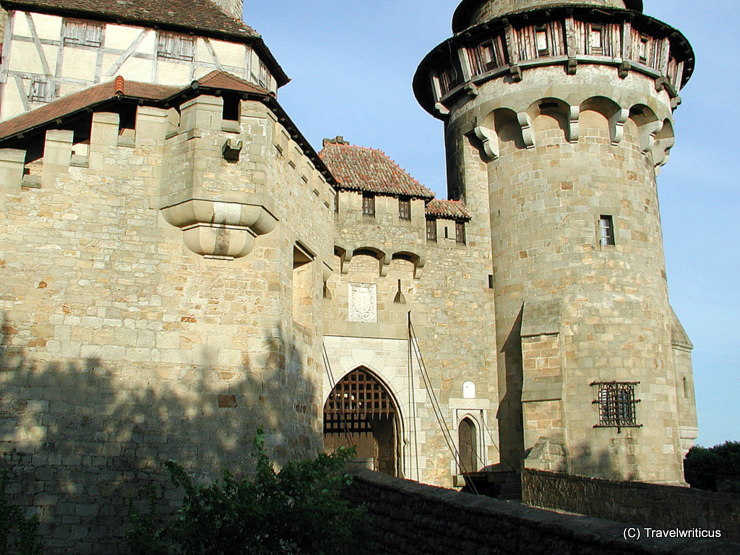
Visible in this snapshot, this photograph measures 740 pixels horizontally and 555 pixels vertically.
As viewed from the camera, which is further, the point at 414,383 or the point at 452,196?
the point at 452,196

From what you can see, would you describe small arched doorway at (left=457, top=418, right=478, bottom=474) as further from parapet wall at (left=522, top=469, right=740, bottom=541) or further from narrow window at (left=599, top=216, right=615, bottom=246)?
narrow window at (left=599, top=216, right=615, bottom=246)

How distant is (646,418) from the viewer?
54.3ft

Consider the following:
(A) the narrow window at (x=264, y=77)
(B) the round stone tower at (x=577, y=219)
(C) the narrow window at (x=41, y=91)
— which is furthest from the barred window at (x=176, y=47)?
(B) the round stone tower at (x=577, y=219)

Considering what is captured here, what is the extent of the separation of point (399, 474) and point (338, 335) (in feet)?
12.0

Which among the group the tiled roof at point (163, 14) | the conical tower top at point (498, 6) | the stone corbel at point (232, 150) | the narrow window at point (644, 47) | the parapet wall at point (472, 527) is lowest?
the parapet wall at point (472, 527)

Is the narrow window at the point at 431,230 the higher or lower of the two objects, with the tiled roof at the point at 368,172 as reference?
lower

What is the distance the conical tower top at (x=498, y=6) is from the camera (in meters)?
19.2

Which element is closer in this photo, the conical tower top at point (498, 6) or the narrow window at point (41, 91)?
the narrow window at point (41, 91)

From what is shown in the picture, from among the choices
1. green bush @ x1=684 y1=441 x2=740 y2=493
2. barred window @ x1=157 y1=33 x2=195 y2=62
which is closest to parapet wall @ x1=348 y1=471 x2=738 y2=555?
barred window @ x1=157 y1=33 x2=195 y2=62

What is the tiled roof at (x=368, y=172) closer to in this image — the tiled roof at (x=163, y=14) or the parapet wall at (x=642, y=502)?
the tiled roof at (x=163, y=14)

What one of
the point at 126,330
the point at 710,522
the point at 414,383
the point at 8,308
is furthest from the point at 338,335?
the point at 710,522

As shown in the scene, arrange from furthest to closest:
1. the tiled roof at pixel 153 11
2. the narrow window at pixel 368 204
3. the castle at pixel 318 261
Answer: the narrow window at pixel 368 204 → the tiled roof at pixel 153 11 → the castle at pixel 318 261

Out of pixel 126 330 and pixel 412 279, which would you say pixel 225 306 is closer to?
pixel 126 330

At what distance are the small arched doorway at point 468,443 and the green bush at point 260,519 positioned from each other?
1019cm
